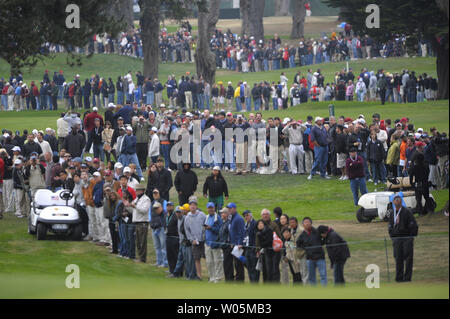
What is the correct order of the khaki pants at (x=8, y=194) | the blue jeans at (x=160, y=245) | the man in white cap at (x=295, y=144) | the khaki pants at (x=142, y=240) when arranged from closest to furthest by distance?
the blue jeans at (x=160, y=245) → the khaki pants at (x=142, y=240) → the khaki pants at (x=8, y=194) → the man in white cap at (x=295, y=144)

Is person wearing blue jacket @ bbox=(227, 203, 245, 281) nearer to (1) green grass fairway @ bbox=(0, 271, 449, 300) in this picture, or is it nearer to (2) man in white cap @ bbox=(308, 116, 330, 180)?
(1) green grass fairway @ bbox=(0, 271, 449, 300)

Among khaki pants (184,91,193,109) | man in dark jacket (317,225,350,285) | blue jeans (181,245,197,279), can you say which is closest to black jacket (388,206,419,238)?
man in dark jacket (317,225,350,285)

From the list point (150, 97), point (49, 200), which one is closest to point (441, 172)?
point (49, 200)

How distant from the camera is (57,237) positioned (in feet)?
77.1

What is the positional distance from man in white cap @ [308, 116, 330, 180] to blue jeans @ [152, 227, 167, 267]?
916 cm

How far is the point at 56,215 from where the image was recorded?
2278cm

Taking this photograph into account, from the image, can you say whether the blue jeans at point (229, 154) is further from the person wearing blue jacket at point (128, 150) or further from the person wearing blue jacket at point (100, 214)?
the person wearing blue jacket at point (100, 214)

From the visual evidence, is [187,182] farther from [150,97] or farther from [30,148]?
[150,97]

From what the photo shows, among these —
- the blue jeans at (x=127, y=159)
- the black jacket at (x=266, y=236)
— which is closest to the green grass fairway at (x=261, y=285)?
the black jacket at (x=266, y=236)

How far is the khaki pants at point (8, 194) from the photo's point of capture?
2733 cm

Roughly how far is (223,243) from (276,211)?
4.14ft

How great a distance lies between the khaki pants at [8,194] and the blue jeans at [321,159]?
9458mm
